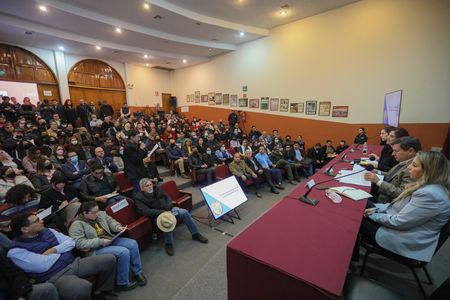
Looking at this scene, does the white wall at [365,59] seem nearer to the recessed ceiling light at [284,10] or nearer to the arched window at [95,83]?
the recessed ceiling light at [284,10]

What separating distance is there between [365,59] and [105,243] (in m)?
8.55

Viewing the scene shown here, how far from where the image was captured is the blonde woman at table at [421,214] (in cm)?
145

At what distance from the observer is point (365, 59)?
6637 mm

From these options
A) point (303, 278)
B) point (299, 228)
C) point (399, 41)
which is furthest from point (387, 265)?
point (399, 41)

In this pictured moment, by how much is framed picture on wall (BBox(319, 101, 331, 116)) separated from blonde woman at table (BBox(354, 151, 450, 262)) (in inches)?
262

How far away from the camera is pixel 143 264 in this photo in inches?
103

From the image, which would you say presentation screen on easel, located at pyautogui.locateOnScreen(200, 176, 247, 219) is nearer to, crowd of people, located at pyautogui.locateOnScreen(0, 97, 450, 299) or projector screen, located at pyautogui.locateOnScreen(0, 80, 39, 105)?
crowd of people, located at pyautogui.locateOnScreen(0, 97, 450, 299)

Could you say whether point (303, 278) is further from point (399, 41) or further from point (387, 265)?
point (399, 41)

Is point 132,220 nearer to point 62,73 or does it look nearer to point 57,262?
point 57,262

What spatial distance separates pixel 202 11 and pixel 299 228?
8.04 metres

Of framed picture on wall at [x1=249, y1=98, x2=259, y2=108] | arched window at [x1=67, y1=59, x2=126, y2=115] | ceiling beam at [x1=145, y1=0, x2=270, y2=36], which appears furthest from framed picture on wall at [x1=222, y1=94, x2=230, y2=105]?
arched window at [x1=67, y1=59, x2=126, y2=115]

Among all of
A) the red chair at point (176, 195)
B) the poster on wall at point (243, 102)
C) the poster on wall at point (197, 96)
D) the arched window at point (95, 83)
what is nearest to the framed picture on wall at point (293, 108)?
the poster on wall at point (243, 102)

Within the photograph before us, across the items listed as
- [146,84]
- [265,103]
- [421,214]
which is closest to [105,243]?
[421,214]

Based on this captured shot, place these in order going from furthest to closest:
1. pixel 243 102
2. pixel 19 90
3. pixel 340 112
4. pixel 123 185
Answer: pixel 243 102 < pixel 19 90 < pixel 340 112 < pixel 123 185
